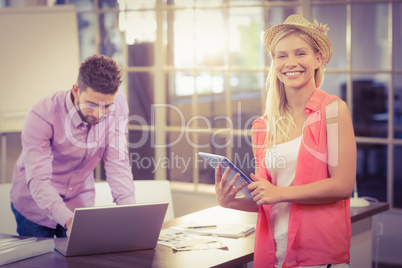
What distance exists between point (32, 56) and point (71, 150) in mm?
2466

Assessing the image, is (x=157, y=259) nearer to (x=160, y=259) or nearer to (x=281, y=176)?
(x=160, y=259)

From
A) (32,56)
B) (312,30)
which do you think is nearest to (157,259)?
(312,30)

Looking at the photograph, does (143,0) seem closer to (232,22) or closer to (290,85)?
(232,22)

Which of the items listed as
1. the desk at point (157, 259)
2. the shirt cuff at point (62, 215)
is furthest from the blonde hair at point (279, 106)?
the shirt cuff at point (62, 215)

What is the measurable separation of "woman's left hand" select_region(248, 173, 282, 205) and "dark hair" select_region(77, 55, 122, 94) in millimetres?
937

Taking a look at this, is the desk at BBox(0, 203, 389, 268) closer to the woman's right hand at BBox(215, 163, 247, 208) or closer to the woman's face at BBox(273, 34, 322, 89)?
the woman's right hand at BBox(215, 163, 247, 208)

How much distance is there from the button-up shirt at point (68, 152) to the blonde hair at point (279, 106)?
0.99m

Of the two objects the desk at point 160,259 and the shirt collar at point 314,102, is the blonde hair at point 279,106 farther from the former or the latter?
the desk at point 160,259

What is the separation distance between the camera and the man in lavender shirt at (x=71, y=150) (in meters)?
2.45

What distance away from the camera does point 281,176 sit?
1.85 m

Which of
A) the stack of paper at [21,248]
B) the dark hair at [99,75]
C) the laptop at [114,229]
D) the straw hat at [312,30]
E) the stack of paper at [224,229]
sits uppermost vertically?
the straw hat at [312,30]

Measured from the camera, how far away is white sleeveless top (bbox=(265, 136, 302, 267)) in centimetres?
182

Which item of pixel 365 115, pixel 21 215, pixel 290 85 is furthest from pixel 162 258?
pixel 365 115

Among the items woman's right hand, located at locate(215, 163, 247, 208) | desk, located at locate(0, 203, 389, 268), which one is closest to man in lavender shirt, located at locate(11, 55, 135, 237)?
desk, located at locate(0, 203, 389, 268)
